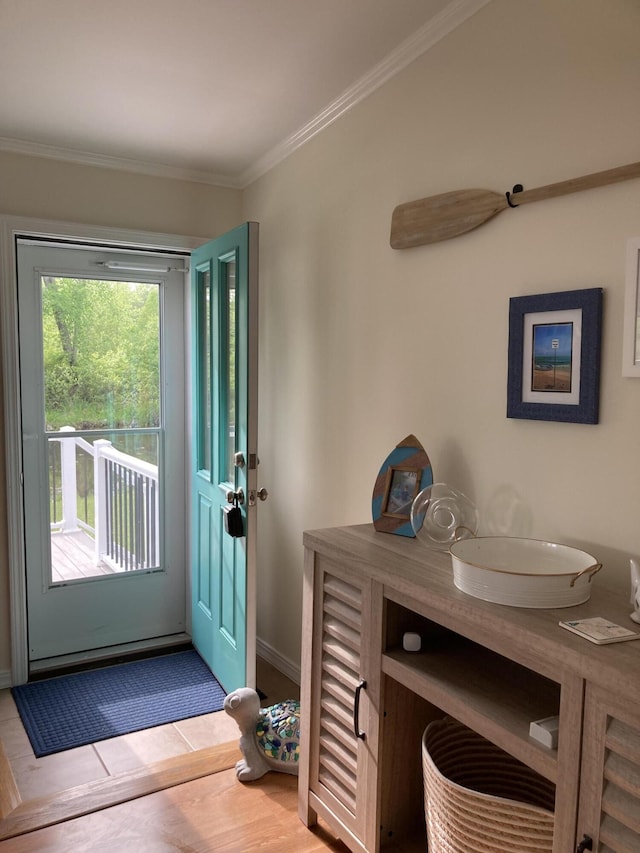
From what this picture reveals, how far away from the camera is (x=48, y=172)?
120 inches

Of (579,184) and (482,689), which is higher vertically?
(579,184)

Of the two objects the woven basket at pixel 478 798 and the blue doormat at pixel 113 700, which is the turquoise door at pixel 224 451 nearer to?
the blue doormat at pixel 113 700

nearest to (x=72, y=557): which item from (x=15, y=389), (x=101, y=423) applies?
(x=101, y=423)

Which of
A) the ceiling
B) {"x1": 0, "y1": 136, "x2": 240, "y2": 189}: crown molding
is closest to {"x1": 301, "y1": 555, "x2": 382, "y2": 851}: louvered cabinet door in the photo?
the ceiling

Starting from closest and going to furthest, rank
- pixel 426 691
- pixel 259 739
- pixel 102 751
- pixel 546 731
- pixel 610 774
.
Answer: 1. pixel 610 774
2. pixel 546 731
3. pixel 426 691
4. pixel 259 739
5. pixel 102 751

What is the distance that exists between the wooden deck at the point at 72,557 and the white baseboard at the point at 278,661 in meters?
0.91

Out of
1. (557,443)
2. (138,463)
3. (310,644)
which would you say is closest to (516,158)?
(557,443)

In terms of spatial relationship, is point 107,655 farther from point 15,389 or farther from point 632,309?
point 632,309

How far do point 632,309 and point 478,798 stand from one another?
109cm

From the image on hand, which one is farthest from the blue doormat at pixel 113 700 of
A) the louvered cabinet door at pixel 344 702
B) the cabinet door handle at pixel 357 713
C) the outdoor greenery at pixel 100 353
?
the cabinet door handle at pixel 357 713

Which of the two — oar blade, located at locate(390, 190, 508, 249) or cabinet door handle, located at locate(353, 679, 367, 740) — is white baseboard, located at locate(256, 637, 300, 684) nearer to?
cabinet door handle, located at locate(353, 679, 367, 740)

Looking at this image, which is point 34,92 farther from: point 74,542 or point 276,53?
point 74,542

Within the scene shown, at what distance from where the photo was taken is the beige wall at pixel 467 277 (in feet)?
5.14

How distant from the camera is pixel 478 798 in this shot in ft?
4.64
